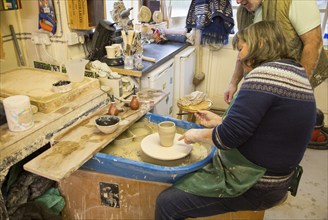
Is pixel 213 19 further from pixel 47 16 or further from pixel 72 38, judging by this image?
pixel 47 16

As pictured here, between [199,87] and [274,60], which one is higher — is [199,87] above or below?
below

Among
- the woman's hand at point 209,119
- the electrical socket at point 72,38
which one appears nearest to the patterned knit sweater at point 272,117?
the woman's hand at point 209,119

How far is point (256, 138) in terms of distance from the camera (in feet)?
3.54

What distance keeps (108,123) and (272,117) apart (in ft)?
2.57

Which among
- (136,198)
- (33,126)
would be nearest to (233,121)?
(136,198)

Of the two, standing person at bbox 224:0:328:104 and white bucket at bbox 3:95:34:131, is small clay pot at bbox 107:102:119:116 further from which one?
standing person at bbox 224:0:328:104

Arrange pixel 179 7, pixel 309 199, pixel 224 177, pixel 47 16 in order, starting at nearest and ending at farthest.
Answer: pixel 224 177 → pixel 47 16 → pixel 309 199 → pixel 179 7

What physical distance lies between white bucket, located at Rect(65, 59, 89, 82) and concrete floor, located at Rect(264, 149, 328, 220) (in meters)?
1.59

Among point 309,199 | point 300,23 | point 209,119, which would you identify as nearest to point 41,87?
point 209,119

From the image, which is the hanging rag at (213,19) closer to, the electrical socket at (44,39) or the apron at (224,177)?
the electrical socket at (44,39)

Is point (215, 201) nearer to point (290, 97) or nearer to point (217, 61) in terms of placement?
point (290, 97)

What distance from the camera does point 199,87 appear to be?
350 cm

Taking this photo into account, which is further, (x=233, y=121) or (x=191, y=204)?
(x=191, y=204)

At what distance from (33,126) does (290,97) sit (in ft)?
3.78
